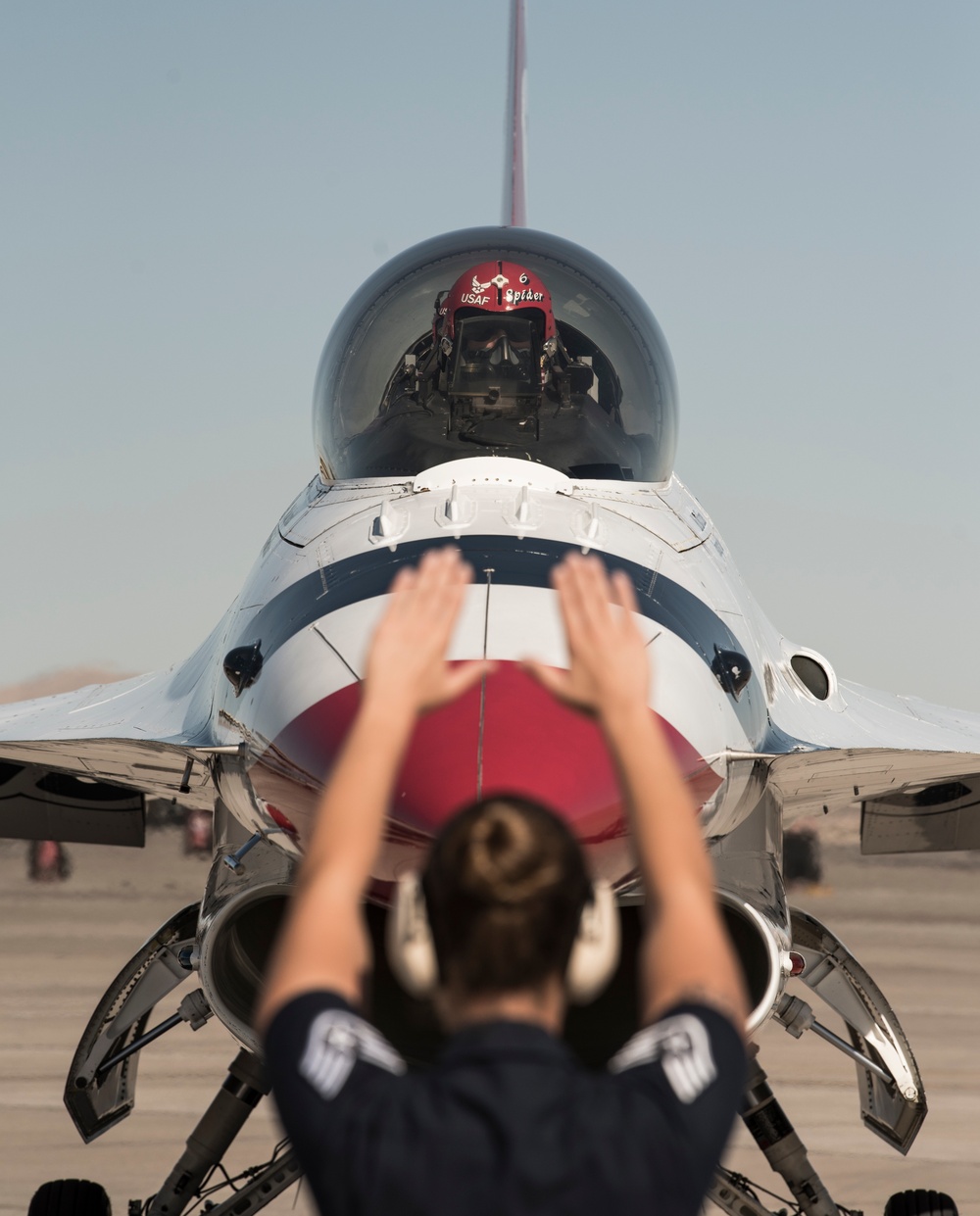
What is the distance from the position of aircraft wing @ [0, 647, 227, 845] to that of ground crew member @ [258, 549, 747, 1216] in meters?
3.16

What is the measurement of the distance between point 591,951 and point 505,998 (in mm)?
218

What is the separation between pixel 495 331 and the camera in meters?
6.43

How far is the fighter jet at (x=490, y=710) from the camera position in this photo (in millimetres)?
4230

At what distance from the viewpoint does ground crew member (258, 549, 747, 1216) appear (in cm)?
161

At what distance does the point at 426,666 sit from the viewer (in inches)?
78.4

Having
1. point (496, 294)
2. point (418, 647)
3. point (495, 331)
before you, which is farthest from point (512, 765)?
point (496, 294)

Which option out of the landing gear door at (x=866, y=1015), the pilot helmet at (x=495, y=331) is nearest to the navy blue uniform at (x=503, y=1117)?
the pilot helmet at (x=495, y=331)

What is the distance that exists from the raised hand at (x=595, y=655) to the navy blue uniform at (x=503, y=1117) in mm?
400

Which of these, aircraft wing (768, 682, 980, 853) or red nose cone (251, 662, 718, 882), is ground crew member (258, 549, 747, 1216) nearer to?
red nose cone (251, 662, 718, 882)

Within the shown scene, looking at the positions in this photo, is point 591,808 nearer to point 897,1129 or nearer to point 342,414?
point 342,414

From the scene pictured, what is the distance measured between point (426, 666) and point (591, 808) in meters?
1.88

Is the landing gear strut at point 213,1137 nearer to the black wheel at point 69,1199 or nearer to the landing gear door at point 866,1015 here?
the black wheel at point 69,1199

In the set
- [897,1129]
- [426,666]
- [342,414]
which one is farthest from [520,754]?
[897,1129]

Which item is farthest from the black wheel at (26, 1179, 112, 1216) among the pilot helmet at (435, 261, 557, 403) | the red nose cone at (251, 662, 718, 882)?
the red nose cone at (251, 662, 718, 882)
